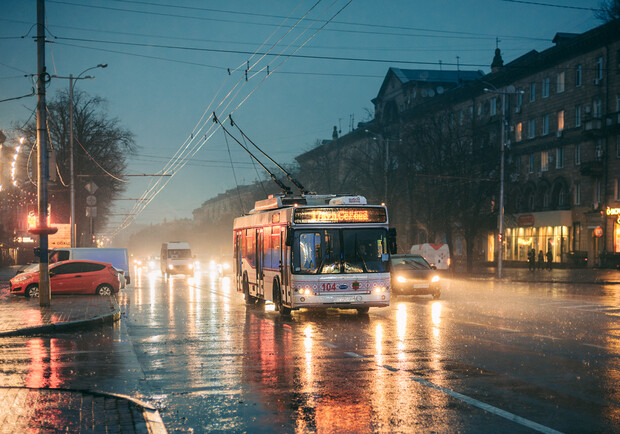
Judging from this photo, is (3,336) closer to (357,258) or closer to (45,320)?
(45,320)

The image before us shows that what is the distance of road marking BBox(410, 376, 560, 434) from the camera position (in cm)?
705

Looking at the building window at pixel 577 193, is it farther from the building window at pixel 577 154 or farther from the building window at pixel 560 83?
the building window at pixel 560 83

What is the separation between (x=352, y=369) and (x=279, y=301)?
946 centimetres

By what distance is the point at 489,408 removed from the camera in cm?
793

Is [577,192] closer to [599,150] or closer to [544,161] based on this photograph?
[599,150]

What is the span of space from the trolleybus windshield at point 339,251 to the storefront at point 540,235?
40763 mm

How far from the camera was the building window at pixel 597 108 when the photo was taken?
171 ft

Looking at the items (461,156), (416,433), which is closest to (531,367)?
(416,433)

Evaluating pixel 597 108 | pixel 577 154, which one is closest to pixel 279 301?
pixel 597 108

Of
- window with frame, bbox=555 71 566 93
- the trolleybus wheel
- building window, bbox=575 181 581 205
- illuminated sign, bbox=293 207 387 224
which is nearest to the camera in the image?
illuminated sign, bbox=293 207 387 224

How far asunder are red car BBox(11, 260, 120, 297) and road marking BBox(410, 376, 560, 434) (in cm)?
2094

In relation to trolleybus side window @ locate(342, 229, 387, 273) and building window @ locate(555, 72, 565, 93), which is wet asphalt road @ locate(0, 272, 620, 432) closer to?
trolleybus side window @ locate(342, 229, 387, 273)

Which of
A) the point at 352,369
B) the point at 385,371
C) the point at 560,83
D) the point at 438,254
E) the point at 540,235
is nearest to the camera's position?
the point at 385,371

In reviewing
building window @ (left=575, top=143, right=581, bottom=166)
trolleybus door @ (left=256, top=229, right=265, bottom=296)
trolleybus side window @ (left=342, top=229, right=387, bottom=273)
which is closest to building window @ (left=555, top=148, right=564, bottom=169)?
building window @ (left=575, top=143, right=581, bottom=166)
